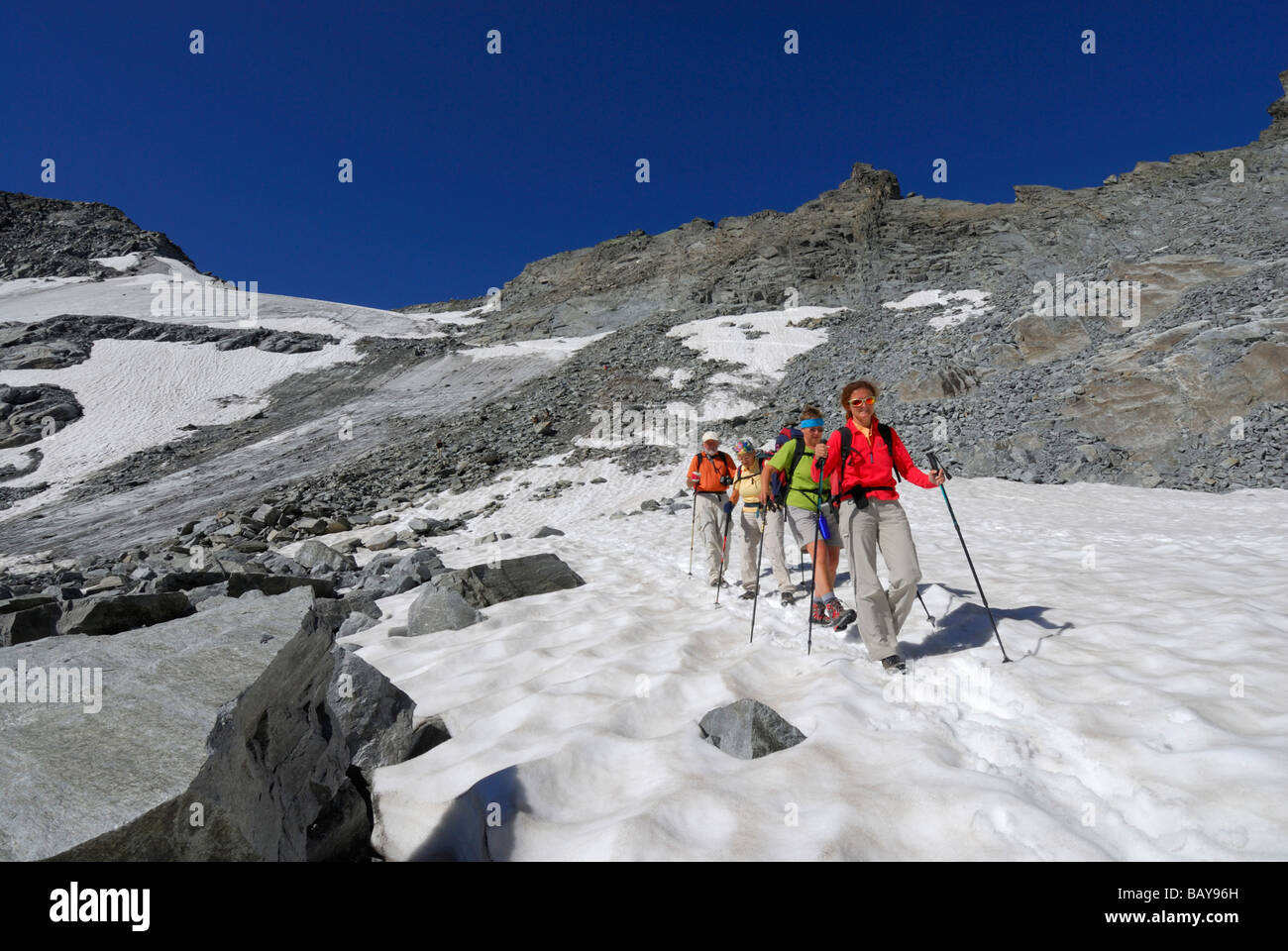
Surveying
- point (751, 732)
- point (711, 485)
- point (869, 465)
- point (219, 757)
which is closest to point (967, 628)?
point (869, 465)

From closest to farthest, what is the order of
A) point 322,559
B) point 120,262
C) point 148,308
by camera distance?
1. point 322,559
2. point 148,308
3. point 120,262

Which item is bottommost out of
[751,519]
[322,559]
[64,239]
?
[322,559]

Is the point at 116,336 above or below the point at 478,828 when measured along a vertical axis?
above

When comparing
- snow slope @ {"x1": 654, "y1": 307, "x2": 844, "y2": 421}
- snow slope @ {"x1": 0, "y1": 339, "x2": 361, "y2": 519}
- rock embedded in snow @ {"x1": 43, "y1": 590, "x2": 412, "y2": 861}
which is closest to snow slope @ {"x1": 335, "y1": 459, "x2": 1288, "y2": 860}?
rock embedded in snow @ {"x1": 43, "y1": 590, "x2": 412, "y2": 861}

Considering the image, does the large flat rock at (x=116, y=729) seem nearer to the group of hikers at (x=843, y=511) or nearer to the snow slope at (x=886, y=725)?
the snow slope at (x=886, y=725)

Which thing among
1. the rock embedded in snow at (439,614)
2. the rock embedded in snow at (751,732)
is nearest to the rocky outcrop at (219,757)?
the rock embedded in snow at (751,732)

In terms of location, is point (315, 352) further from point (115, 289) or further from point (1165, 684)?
point (1165, 684)

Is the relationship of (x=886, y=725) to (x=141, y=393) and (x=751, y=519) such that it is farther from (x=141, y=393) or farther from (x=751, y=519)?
(x=141, y=393)

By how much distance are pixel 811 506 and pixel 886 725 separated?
3.07 metres

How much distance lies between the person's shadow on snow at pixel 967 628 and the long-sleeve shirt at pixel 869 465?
4.45 ft

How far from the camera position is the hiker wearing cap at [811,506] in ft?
19.7

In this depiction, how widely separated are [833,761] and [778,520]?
4390 millimetres

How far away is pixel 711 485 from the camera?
29.3 feet
